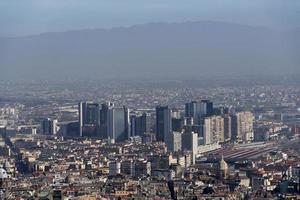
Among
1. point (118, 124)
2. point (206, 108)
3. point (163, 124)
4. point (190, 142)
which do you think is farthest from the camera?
point (206, 108)

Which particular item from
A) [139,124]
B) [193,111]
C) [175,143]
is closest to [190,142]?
[175,143]

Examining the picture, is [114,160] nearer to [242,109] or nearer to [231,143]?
[231,143]

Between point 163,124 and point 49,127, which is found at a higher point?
point 163,124

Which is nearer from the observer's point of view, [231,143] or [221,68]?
[231,143]

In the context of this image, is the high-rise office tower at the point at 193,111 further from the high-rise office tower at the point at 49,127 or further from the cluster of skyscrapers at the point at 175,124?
the high-rise office tower at the point at 49,127

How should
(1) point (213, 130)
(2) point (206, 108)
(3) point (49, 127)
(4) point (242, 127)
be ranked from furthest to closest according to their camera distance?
(2) point (206, 108)
(3) point (49, 127)
(4) point (242, 127)
(1) point (213, 130)

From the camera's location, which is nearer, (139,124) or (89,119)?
(139,124)

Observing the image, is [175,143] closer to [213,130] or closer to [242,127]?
[213,130]

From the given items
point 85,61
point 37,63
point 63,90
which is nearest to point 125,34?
point 85,61

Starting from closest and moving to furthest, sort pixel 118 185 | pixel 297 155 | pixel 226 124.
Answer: pixel 118 185 < pixel 297 155 < pixel 226 124
